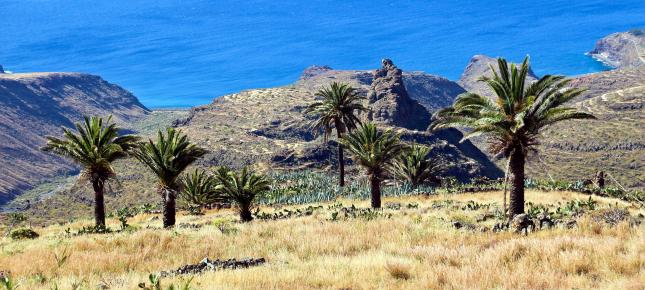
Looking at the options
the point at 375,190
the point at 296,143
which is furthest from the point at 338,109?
the point at 296,143

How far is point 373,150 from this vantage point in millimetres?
38875

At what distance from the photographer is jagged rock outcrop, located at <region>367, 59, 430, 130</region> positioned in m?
168

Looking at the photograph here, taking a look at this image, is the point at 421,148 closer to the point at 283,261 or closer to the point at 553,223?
the point at 553,223

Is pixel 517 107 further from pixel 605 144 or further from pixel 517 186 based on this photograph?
pixel 605 144

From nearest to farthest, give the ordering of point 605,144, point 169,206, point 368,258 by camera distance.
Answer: point 368,258
point 169,206
point 605,144

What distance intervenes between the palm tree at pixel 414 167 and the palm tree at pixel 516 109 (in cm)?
2647

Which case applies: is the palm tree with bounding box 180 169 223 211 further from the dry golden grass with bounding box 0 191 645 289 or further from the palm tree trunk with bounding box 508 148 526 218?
the dry golden grass with bounding box 0 191 645 289

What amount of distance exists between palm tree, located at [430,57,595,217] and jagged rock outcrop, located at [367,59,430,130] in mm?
138886

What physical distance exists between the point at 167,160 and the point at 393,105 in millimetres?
142151

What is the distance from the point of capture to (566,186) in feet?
148

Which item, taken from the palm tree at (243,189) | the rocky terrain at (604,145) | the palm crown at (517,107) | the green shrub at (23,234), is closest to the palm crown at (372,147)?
the palm tree at (243,189)

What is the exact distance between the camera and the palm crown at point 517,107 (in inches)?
906

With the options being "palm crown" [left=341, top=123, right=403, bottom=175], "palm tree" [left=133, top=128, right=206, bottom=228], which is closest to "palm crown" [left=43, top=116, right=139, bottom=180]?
"palm tree" [left=133, top=128, right=206, bottom=228]

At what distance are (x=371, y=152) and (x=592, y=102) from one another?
17170 cm
